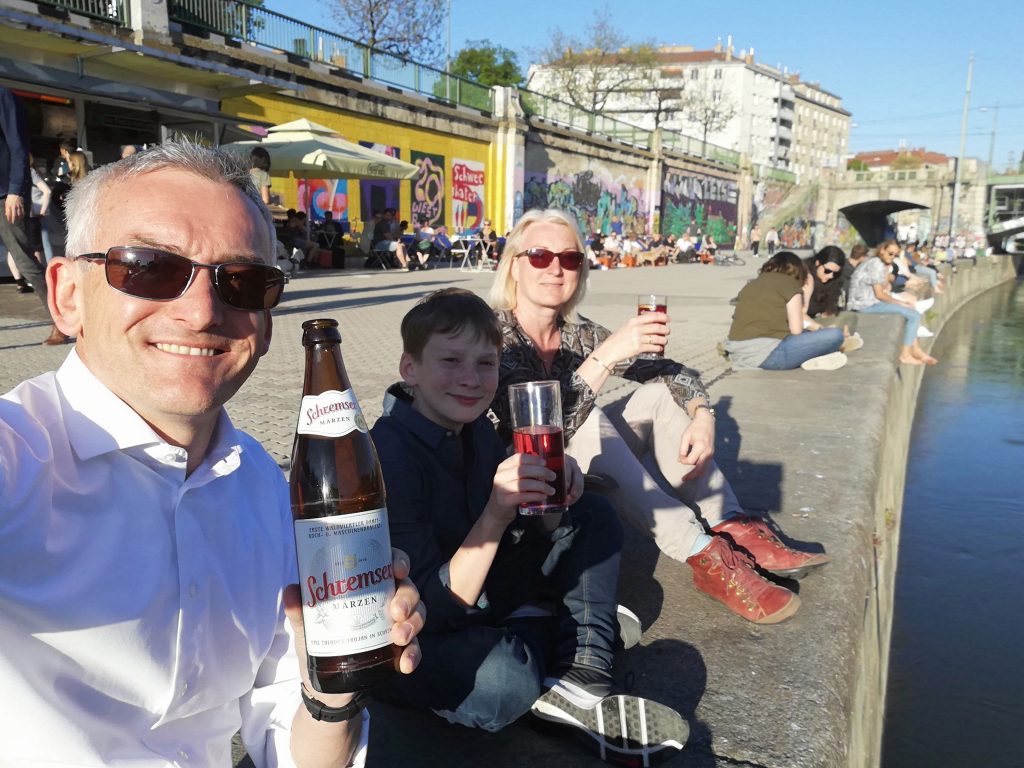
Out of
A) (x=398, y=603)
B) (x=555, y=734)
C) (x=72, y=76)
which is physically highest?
(x=72, y=76)

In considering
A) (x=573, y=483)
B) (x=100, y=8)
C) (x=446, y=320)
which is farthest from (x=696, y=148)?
(x=573, y=483)

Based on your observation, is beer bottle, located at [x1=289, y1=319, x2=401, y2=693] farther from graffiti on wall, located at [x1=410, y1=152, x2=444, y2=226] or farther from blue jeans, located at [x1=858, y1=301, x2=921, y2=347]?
graffiti on wall, located at [x1=410, y1=152, x2=444, y2=226]

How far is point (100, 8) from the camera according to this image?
13.7 m

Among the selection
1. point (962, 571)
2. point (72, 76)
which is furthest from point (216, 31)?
point (962, 571)

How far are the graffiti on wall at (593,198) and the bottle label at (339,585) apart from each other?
27027 millimetres

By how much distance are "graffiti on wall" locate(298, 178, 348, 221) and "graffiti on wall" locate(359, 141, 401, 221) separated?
2.55ft

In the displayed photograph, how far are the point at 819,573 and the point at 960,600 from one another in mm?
3484

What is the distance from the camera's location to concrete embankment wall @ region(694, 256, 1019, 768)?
6.68 ft

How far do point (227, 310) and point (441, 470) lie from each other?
99cm

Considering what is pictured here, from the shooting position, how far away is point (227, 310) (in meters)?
1.31

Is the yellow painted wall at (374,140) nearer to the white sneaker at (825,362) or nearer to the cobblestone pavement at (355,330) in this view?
the cobblestone pavement at (355,330)

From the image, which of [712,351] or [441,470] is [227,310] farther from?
[712,351]

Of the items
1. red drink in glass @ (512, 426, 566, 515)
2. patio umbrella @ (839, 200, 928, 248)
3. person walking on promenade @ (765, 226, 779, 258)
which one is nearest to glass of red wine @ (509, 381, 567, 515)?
red drink in glass @ (512, 426, 566, 515)

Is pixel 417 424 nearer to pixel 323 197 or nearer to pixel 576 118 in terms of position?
pixel 323 197
